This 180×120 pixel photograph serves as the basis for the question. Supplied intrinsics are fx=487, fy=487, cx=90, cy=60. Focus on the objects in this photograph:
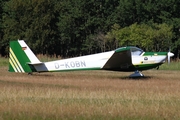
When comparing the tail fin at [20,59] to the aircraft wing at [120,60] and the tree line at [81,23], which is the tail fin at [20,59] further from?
the tree line at [81,23]

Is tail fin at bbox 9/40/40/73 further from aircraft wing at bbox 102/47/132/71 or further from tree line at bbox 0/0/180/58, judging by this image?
tree line at bbox 0/0/180/58

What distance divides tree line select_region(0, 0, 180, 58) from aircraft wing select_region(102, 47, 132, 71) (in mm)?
32167

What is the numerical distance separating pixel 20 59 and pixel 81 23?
4269 cm

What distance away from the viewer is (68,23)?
63.8 meters

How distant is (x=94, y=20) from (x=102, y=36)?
3899 millimetres

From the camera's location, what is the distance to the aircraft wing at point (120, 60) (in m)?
24.4

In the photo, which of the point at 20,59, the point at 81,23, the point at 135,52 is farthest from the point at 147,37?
the point at 20,59

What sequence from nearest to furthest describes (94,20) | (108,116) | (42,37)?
(108,116) < (42,37) < (94,20)

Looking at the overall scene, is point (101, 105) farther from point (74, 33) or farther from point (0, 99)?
point (74, 33)

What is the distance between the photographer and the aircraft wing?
24.4 m

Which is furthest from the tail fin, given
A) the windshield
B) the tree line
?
the tree line

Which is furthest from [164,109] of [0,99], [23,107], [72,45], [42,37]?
[72,45]

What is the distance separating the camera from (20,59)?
82.4 feet

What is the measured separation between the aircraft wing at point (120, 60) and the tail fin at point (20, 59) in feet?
12.4
